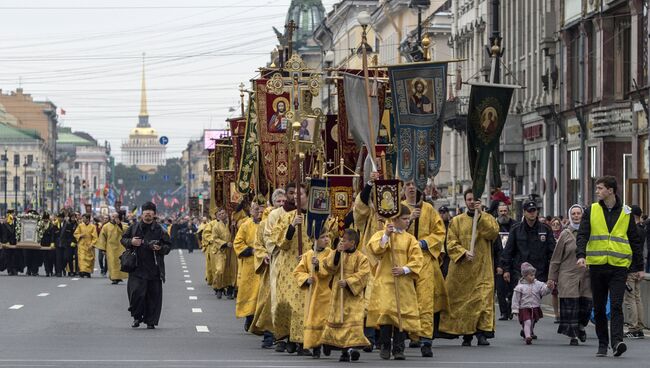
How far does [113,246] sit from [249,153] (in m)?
6.67

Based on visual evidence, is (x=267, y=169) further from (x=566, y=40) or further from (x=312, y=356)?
(x=566, y=40)

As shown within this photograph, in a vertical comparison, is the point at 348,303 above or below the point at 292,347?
above

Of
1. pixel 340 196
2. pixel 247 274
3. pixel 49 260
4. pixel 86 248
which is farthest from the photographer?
pixel 49 260

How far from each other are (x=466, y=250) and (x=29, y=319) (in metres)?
7.34

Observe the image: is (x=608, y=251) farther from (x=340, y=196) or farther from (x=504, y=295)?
(x=504, y=295)

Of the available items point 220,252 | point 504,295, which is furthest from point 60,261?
point 504,295

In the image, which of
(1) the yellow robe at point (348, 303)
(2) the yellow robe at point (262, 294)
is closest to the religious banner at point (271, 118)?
(2) the yellow robe at point (262, 294)

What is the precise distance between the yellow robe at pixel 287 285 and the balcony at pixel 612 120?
2607 cm

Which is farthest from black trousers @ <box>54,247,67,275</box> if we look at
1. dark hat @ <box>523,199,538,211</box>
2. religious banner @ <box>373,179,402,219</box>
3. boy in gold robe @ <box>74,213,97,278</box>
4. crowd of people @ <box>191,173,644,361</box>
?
religious banner @ <box>373,179,402,219</box>

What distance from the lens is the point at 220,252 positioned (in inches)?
1325

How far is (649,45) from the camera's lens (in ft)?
137

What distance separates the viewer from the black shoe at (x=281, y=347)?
1942cm

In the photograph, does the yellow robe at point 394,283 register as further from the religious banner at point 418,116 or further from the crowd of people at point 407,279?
the religious banner at point 418,116

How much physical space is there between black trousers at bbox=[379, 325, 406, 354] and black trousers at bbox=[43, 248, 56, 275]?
29.8 metres
